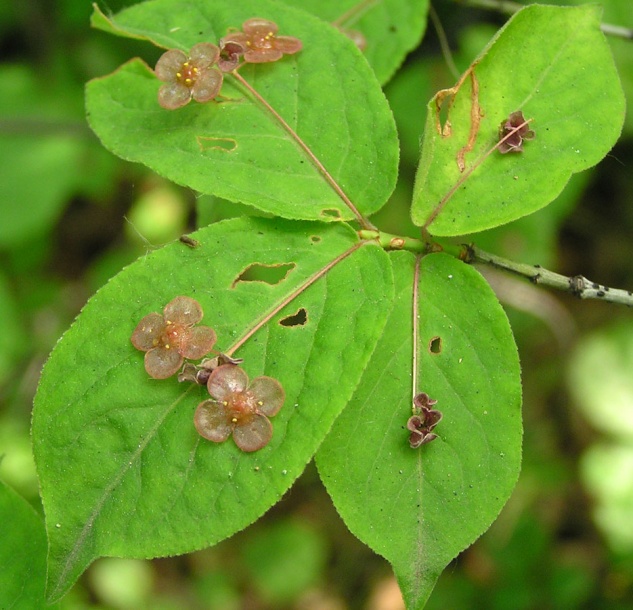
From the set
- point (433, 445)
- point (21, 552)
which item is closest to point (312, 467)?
point (21, 552)

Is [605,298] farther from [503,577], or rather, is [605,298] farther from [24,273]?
[24,273]

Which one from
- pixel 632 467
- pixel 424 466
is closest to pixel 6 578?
pixel 424 466

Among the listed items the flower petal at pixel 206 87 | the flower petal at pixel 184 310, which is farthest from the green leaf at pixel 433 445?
the flower petal at pixel 206 87

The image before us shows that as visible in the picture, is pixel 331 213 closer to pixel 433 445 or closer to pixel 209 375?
pixel 209 375

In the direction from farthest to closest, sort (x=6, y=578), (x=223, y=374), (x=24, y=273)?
(x=24, y=273)
(x=6, y=578)
(x=223, y=374)

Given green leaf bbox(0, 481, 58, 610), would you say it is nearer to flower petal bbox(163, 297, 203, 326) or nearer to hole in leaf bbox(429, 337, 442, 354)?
flower petal bbox(163, 297, 203, 326)

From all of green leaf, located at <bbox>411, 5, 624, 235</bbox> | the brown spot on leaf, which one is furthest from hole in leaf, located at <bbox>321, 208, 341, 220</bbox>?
the brown spot on leaf
